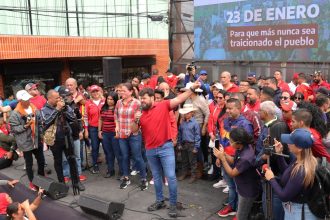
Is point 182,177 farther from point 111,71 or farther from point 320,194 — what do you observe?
point 111,71

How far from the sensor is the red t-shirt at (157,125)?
4.26 m

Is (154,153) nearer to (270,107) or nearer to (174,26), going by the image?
(270,107)

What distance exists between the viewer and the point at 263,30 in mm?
10062

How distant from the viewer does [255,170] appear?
3.42 m

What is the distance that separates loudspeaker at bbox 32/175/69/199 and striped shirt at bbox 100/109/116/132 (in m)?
1.14

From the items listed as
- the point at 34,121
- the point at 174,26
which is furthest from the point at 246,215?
the point at 174,26

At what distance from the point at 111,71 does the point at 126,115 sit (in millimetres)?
2747

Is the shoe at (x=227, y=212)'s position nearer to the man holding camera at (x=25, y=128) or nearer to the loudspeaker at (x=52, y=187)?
the loudspeaker at (x=52, y=187)

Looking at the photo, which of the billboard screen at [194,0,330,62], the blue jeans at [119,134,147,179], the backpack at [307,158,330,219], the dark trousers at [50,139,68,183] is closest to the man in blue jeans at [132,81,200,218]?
the blue jeans at [119,134,147,179]

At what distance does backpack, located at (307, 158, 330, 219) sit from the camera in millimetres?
2693

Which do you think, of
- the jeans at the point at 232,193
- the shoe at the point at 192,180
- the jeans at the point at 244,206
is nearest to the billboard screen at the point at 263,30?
the shoe at the point at 192,180

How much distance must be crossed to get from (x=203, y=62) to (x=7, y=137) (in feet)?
23.9

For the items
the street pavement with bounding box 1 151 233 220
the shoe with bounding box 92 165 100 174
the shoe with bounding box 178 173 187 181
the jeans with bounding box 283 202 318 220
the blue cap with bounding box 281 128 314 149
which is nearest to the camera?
the blue cap with bounding box 281 128 314 149

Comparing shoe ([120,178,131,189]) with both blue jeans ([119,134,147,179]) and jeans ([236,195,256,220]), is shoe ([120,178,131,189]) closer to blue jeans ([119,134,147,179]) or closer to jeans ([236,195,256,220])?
blue jeans ([119,134,147,179])
